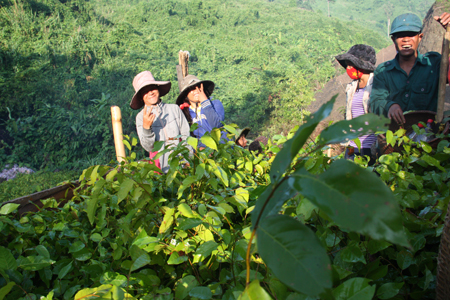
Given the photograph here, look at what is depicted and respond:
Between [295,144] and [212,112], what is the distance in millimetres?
3003

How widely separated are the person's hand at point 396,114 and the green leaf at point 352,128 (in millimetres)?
1841

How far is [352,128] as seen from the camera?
35 cm

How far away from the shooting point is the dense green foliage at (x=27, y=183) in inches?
171

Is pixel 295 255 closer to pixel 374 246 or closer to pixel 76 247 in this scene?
pixel 374 246

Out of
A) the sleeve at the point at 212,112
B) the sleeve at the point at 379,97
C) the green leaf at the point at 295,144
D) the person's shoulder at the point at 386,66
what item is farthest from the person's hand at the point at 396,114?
the green leaf at the point at 295,144

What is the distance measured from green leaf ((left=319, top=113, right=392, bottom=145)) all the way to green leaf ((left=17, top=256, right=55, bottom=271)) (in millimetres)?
808

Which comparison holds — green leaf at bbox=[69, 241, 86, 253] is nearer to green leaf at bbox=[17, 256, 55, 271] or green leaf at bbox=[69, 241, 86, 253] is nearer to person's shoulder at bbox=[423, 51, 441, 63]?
green leaf at bbox=[17, 256, 55, 271]

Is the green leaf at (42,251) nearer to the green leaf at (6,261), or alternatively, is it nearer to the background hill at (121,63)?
the green leaf at (6,261)

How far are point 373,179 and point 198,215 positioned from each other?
606mm

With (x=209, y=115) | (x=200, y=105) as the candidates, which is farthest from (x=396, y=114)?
(x=200, y=105)

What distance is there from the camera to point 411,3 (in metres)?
29.4

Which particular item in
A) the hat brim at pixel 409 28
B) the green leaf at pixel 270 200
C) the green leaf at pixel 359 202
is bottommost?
the green leaf at pixel 270 200

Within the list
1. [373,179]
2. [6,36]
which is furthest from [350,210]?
[6,36]

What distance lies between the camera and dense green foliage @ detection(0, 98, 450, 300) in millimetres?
300
